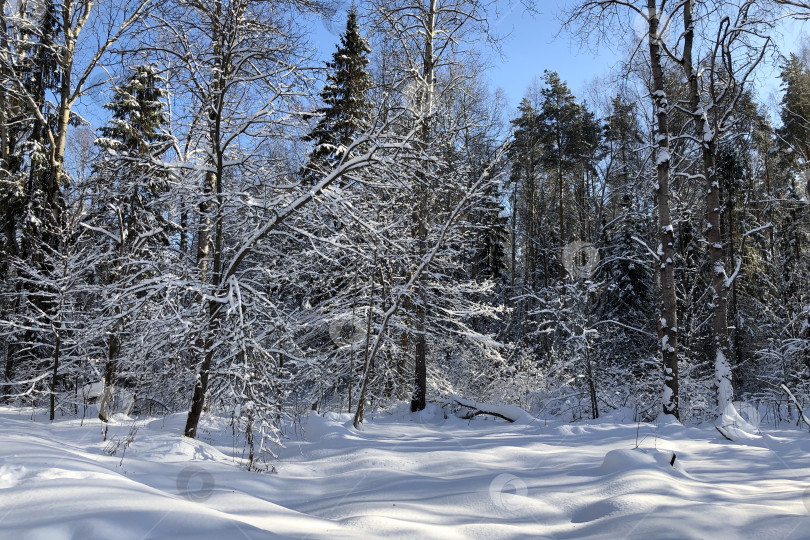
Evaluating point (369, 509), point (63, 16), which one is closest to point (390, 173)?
point (369, 509)

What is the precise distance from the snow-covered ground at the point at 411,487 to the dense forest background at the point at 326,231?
100 cm

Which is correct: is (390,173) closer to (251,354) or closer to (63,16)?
(251,354)

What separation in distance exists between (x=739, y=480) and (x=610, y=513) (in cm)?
195

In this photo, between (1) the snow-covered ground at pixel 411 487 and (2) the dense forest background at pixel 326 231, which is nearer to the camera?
(1) the snow-covered ground at pixel 411 487

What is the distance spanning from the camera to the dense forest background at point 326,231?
19.5ft

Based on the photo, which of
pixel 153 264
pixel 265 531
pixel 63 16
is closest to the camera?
pixel 265 531

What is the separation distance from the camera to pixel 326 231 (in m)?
7.72

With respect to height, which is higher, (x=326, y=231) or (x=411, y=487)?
(x=326, y=231)

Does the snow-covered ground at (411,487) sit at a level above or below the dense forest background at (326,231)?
below

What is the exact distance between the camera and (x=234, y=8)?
6.10 meters

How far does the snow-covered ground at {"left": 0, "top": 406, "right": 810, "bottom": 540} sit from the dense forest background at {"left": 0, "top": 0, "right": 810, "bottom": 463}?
1005 millimetres

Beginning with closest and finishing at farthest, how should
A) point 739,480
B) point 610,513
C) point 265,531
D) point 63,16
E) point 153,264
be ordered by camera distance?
point 265,531 < point 610,513 < point 739,480 < point 153,264 < point 63,16

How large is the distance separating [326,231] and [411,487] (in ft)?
15.2

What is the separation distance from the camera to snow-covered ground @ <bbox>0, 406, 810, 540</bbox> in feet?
7.81
